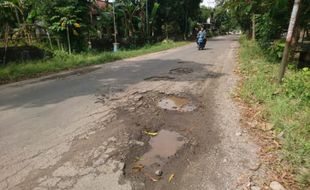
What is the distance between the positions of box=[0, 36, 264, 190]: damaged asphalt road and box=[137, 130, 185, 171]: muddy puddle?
0.01 m

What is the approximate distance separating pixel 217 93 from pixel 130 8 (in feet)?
62.5

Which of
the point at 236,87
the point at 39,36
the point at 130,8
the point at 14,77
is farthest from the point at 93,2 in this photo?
the point at 236,87

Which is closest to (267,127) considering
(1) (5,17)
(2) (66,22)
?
(1) (5,17)

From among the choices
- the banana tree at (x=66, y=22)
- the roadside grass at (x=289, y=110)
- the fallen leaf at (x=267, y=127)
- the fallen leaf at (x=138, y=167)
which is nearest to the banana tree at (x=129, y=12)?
the banana tree at (x=66, y=22)

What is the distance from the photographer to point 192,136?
4.29 m

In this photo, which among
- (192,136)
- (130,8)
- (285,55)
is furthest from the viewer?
(130,8)

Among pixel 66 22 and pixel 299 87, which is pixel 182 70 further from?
pixel 66 22

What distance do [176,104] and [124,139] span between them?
2.15 meters

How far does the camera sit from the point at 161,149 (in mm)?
3885

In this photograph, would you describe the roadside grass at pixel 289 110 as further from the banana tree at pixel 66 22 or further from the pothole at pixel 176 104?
the banana tree at pixel 66 22

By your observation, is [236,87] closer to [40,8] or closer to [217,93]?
[217,93]

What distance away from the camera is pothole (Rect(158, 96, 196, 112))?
18.5 ft

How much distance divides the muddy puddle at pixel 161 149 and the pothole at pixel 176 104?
4.03ft

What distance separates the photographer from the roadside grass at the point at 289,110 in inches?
134
